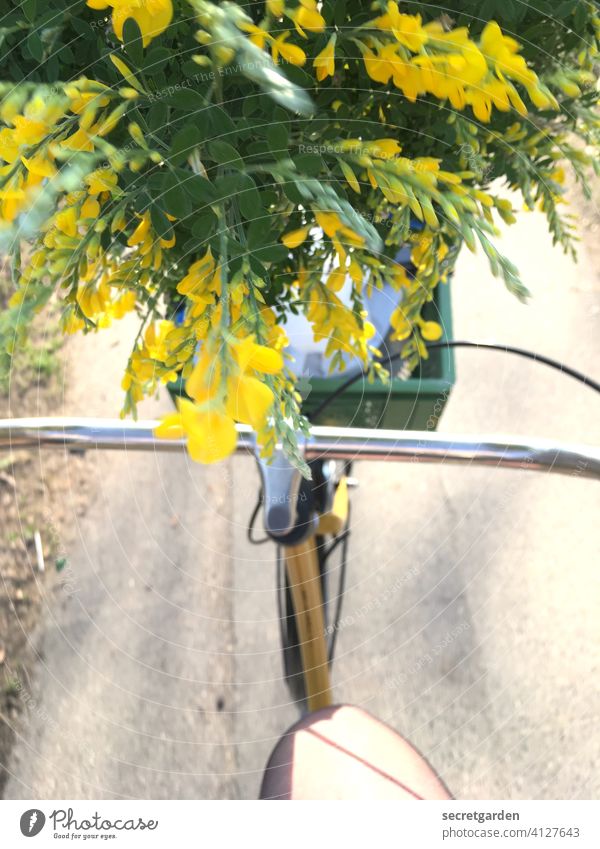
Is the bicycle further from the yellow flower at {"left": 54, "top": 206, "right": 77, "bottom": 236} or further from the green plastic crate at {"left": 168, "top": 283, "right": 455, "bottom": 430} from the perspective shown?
the yellow flower at {"left": 54, "top": 206, "right": 77, "bottom": 236}

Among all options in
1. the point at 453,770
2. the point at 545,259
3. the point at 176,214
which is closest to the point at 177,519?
the point at 453,770

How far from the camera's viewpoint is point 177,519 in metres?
1.17

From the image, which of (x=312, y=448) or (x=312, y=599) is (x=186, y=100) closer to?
(x=312, y=448)

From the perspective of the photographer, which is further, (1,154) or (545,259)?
(545,259)

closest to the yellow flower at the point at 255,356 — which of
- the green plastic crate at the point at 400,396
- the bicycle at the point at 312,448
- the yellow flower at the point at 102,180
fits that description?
the yellow flower at the point at 102,180

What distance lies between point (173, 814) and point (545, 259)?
2.46 ft

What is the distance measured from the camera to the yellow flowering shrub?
0.86 feet

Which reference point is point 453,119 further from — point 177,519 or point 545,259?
point 177,519

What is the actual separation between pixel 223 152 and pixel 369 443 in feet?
1.00

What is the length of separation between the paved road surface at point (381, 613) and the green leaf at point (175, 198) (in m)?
0.69

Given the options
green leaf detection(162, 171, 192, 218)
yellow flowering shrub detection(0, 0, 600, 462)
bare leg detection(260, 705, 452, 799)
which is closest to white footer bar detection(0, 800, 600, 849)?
bare leg detection(260, 705, 452, 799)

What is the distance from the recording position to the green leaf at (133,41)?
0.27 meters

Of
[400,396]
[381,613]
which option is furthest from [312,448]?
[381,613]

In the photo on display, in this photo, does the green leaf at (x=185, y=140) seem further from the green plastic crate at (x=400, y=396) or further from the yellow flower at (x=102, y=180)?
the green plastic crate at (x=400, y=396)
